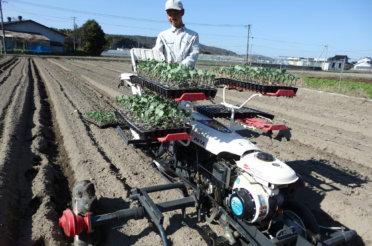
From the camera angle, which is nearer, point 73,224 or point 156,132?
point 73,224

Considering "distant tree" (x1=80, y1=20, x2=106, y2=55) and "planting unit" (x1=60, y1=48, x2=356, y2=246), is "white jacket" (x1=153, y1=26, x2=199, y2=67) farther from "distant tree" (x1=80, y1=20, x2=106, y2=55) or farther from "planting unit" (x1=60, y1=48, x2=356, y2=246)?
"distant tree" (x1=80, y1=20, x2=106, y2=55)

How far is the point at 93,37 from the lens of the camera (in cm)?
5369

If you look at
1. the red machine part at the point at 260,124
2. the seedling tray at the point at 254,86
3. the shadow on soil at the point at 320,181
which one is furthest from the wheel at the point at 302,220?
the seedling tray at the point at 254,86

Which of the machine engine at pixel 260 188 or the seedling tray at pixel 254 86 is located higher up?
the seedling tray at pixel 254 86

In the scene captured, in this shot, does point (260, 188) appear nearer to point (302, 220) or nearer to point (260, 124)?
point (302, 220)

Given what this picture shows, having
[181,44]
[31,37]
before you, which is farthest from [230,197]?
[31,37]

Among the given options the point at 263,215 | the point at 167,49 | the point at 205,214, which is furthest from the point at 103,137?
the point at 263,215

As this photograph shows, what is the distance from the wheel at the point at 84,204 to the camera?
120 inches

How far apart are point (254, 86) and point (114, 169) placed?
2878mm

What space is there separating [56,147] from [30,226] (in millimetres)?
2898

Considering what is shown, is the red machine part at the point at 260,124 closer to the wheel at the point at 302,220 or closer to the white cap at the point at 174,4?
the wheel at the point at 302,220

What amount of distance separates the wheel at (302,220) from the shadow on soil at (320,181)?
906mm

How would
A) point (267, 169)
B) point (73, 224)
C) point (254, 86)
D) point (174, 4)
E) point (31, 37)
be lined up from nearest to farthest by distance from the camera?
point (267, 169) → point (73, 224) → point (254, 86) → point (174, 4) → point (31, 37)

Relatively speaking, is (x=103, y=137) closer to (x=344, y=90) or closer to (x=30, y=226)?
(x=30, y=226)
